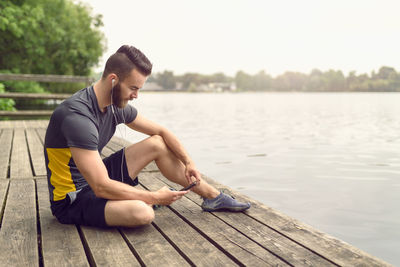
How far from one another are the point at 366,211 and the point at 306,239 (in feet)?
11.5

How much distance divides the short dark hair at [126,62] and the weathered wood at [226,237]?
1.19 m

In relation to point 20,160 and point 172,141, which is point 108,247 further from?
point 20,160

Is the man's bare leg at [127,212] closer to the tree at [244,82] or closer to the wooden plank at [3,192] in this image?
the wooden plank at [3,192]

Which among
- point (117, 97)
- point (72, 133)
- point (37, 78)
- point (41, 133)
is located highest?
point (37, 78)

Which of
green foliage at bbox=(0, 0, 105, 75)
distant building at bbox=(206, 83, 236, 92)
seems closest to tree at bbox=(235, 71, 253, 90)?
distant building at bbox=(206, 83, 236, 92)

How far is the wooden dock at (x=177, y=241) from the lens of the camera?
2.41m

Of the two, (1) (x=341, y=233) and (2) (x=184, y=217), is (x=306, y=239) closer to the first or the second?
(2) (x=184, y=217)

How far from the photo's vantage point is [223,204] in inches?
132

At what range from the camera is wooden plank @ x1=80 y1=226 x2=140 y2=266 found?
2375mm

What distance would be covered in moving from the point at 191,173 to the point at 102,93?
96cm

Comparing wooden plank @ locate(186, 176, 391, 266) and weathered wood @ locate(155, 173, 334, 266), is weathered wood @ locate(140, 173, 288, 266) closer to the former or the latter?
weathered wood @ locate(155, 173, 334, 266)

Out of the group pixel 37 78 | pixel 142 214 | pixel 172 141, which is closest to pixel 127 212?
pixel 142 214

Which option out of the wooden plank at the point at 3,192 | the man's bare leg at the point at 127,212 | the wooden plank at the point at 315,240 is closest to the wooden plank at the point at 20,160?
the wooden plank at the point at 3,192

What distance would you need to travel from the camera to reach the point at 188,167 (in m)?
3.25
